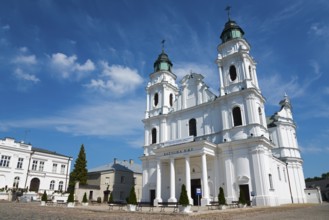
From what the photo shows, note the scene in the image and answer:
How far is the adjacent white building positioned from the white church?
21.4m

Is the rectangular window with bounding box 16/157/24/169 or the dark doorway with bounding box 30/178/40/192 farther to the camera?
the dark doorway with bounding box 30/178/40/192

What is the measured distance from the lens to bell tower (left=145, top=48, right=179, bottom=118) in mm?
36531

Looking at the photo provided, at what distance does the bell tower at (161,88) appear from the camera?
36531mm

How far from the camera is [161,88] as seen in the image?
37312 mm

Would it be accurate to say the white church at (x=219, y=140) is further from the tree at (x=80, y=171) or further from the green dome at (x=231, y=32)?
the tree at (x=80, y=171)

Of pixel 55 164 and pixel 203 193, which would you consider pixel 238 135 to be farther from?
pixel 55 164

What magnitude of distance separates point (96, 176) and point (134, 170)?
805cm

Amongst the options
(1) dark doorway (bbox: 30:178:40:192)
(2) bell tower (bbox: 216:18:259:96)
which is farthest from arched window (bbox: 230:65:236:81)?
(1) dark doorway (bbox: 30:178:40:192)

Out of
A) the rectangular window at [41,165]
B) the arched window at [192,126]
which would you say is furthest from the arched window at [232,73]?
the rectangular window at [41,165]

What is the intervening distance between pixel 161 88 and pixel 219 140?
43.3ft

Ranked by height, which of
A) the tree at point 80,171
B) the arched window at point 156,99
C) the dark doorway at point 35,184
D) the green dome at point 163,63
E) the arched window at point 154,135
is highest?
the green dome at point 163,63

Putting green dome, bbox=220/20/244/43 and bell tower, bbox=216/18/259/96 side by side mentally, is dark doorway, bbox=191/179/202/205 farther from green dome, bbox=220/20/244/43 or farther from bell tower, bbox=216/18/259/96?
green dome, bbox=220/20/244/43

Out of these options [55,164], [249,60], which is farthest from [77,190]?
[249,60]

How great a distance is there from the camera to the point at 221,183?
2683cm
